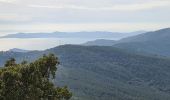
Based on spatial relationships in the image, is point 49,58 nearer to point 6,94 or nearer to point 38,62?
point 38,62

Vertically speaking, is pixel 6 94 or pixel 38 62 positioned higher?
pixel 38 62

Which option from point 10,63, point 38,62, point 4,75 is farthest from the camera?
point 10,63

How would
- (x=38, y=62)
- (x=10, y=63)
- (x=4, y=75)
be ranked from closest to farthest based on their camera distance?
(x=4, y=75) → (x=38, y=62) → (x=10, y=63)

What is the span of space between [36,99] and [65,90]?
4106 millimetres

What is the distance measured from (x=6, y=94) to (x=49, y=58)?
5.94 meters

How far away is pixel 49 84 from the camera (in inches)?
1897

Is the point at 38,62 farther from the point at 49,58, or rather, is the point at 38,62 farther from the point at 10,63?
the point at 10,63

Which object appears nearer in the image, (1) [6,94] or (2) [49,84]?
(1) [6,94]

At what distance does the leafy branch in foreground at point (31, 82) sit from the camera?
143ft

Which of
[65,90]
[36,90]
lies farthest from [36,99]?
[65,90]

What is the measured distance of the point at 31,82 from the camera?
45156 millimetres

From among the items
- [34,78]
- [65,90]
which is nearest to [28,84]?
[34,78]

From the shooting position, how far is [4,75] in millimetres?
43500

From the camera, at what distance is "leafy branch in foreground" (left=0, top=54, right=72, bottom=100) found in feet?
143
